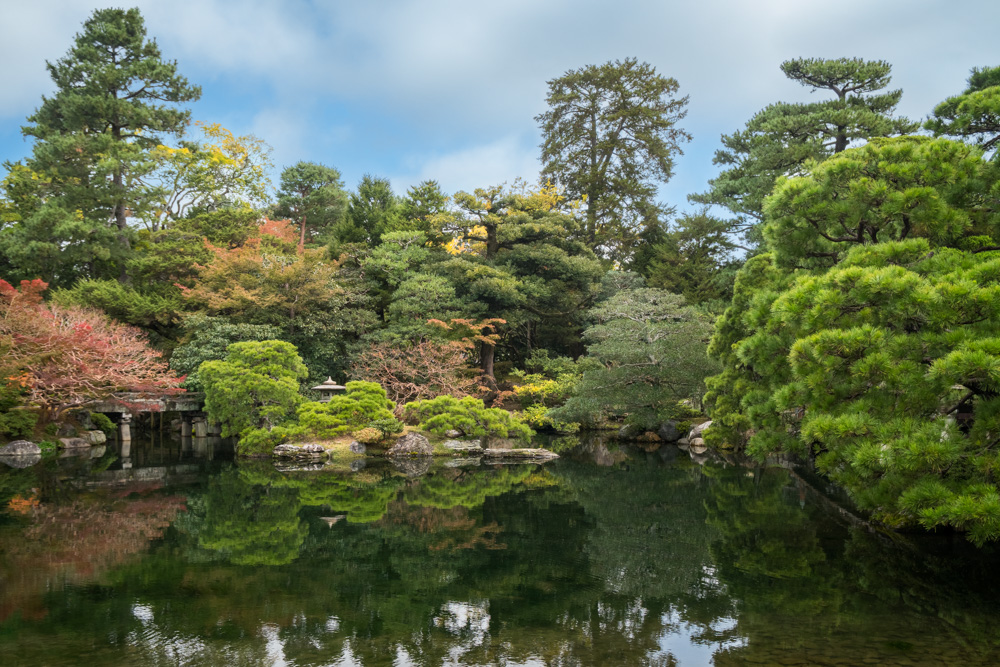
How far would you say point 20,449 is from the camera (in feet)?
42.4

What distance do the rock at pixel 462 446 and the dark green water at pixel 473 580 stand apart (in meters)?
4.40

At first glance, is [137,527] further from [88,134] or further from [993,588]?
[88,134]

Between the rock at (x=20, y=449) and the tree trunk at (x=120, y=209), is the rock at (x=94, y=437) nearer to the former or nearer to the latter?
the rock at (x=20, y=449)

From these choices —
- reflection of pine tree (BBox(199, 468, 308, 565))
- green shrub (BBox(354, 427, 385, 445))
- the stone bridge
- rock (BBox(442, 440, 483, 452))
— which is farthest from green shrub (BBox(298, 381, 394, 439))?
the stone bridge

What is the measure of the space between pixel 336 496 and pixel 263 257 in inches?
416

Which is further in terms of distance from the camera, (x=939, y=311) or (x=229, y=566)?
(x=229, y=566)

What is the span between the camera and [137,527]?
7.05m

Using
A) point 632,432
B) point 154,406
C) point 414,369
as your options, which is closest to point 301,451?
point 414,369

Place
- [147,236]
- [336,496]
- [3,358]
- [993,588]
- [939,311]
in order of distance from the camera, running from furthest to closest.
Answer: [147,236] < [3,358] < [336,496] < [993,588] < [939,311]

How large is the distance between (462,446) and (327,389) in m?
3.67

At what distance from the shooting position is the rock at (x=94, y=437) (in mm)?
15243

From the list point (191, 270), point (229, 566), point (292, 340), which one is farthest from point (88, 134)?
point (229, 566)

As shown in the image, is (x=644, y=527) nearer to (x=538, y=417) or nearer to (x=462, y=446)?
(x=462, y=446)

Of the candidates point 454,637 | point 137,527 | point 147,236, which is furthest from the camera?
point 147,236
